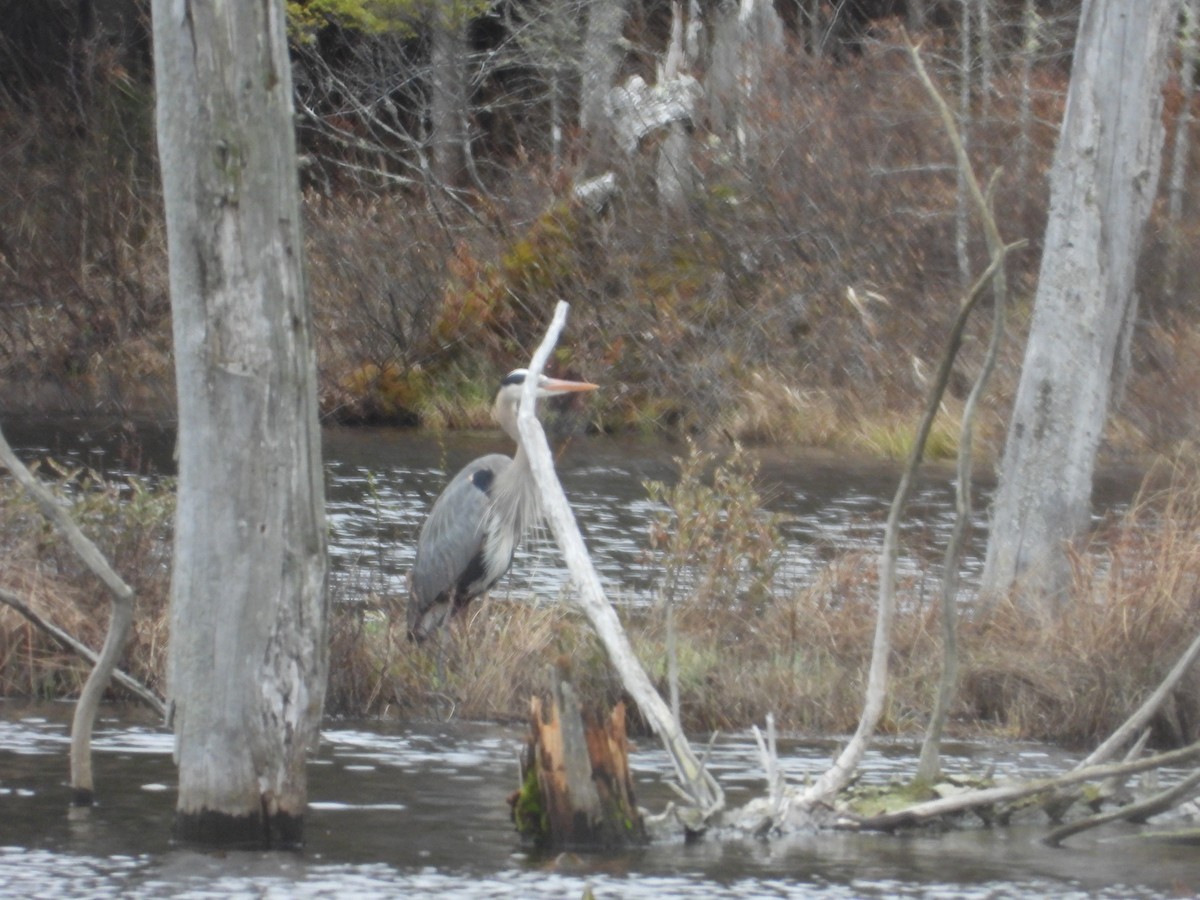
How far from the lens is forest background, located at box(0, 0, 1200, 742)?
21.8 m

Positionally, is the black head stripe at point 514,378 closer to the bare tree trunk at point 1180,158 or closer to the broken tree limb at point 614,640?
the broken tree limb at point 614,640

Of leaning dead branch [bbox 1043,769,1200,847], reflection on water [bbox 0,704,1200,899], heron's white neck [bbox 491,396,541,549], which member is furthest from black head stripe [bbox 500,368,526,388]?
leaning dead branch [bbox 1043,769,1200,847]

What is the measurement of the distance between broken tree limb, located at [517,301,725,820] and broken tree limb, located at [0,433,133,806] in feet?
4.63

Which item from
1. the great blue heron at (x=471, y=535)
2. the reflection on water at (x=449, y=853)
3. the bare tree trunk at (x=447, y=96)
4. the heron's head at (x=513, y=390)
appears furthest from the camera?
the bare tree trunk at (x=447, y=96)

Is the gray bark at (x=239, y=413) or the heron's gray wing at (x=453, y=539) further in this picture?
the heron's gray wing at (x=453, y=539)

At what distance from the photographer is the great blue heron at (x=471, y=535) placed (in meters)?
9.83

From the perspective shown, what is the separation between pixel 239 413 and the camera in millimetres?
5918

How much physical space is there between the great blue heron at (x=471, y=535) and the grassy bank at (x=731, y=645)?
0.54ft

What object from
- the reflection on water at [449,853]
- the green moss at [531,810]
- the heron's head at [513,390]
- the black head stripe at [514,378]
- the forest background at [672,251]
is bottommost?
the reflection on water at [449,853]

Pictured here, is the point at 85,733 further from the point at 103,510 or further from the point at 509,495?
the point at 509,495

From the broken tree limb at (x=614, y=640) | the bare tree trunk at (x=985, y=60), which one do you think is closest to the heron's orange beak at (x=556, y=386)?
the broken tree limb at (x=614, y=640)

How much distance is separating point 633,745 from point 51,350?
17206mm

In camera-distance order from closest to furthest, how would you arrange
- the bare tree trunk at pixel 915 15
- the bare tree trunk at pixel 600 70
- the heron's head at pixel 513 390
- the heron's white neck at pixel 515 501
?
1. the heron's head at pixel 513 390
2. the heron's white neck at pixel 515 501
3. the bare tree trunk at pixel 600 70
4. the bare tree trunk at pixel 915 15

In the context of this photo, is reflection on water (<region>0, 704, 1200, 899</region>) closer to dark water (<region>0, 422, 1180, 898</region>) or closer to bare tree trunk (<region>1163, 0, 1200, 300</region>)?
dark water (<region>0, 422, 1180, 898</region>)
